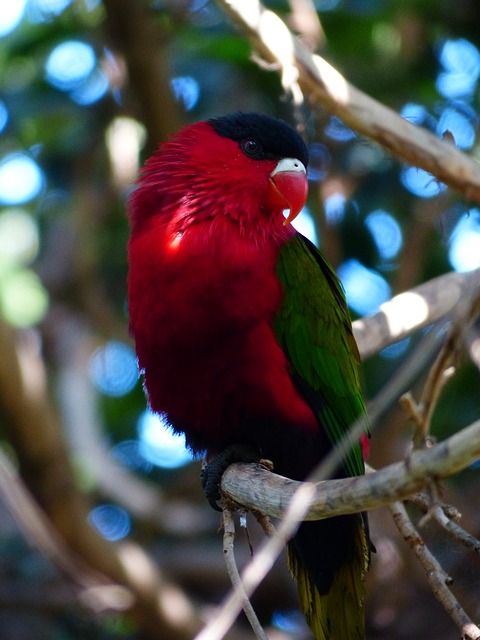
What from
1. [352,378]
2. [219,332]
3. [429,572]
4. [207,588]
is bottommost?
[207,588]

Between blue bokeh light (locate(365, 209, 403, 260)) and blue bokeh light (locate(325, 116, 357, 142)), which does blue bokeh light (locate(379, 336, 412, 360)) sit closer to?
blue bokeh light (locate(365, 209, 403, 260))

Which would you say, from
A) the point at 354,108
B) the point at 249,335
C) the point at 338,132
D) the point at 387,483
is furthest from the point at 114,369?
the point at 387,483

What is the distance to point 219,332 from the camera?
338 cm

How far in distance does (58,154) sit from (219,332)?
393cm

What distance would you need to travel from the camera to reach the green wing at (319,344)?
140 inches

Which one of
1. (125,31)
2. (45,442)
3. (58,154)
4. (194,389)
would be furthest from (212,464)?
(58,154)

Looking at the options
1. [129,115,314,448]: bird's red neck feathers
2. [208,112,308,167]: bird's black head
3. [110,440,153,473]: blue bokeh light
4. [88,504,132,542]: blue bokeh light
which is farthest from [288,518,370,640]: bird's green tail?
[110,440,153,473]: blue bokeh light

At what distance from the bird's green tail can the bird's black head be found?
1.68 meters

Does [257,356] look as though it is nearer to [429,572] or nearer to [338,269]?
[429,572]

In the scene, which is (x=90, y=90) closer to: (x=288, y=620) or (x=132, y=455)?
(x=132, y=455)

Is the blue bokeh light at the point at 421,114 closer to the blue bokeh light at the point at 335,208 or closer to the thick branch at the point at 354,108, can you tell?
the blue bokeh light at the point at 335,208

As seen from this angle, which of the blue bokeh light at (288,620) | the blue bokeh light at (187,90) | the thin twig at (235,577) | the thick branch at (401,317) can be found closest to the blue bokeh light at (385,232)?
the blue bokeh light at (187,90)

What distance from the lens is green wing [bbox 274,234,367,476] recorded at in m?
3.57

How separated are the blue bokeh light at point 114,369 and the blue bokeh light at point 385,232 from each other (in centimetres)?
223
